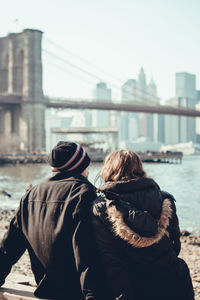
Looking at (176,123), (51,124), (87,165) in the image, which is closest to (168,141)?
(176,123)

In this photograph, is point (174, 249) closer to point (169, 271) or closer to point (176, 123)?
point (169, 271)

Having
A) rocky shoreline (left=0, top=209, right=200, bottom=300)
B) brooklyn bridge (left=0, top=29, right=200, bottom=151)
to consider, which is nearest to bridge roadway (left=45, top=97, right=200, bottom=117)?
brooklyn bridge (left=0, top=29, right=200, bottom=151)

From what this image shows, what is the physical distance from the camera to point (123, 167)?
7.43 feet

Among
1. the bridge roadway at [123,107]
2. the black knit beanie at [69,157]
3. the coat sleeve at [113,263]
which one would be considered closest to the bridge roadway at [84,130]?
the bridge roadway at [123,107]

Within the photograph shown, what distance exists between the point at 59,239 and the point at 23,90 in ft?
195

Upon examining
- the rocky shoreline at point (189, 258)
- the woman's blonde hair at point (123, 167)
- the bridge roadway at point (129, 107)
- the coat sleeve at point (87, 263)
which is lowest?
the rocky shoreline at point (189, 258)

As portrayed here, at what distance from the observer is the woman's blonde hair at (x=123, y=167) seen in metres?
2.26

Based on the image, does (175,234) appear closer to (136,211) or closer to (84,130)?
(136,211)

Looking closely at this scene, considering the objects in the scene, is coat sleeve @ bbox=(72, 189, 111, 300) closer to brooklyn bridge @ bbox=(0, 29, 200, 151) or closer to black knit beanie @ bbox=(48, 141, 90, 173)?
black knit beanie @ bbox=(48, 141, 90, 173)

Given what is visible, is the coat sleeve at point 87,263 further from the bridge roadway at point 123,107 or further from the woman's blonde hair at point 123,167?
the bridge roadway at point 123,107

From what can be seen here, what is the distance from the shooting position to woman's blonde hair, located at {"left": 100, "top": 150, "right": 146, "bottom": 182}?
226 cm

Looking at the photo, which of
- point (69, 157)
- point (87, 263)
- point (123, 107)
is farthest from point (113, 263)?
point (123, 107)

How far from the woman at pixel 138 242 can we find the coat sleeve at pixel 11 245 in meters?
0.50

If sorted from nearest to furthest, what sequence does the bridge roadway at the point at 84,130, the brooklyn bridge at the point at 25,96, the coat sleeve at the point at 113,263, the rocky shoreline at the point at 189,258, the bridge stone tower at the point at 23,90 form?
1. the coat sleeve at the point at 113,263
2. the rocky shoreline at the point at 189,258
3. the brooklyn bridge at the point at 25,96
4. the bridge stone tower at the point at 23,90
5. the bridge roadway at the point at 84,130
